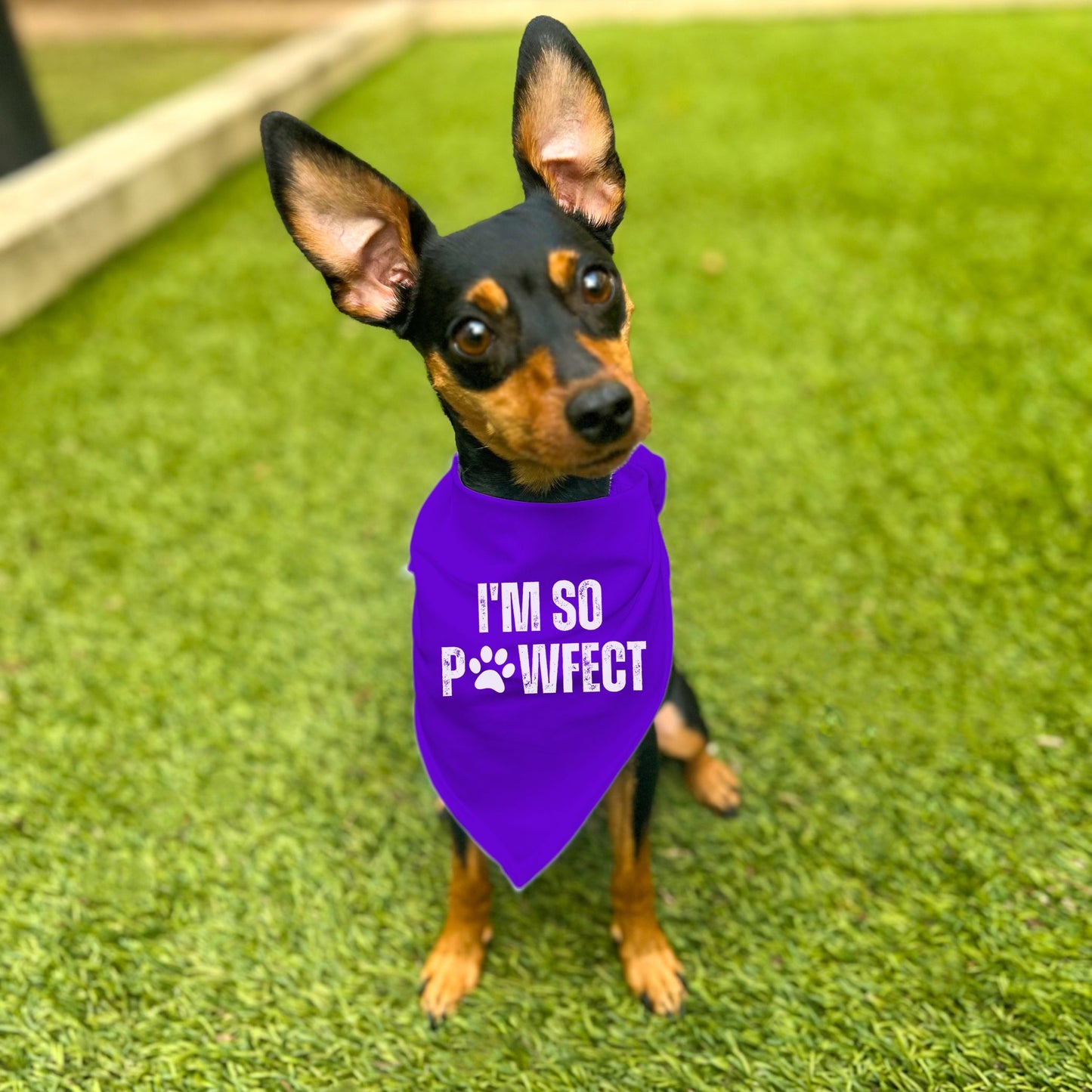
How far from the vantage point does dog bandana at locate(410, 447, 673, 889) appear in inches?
73.5

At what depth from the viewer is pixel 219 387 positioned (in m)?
4.52

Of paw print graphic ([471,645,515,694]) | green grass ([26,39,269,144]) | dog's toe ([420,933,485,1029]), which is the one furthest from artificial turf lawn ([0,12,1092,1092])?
green grass ([26,39,269,144])

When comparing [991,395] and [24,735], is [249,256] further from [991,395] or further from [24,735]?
[991,395]

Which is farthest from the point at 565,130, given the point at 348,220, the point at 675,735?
the point at 675,735

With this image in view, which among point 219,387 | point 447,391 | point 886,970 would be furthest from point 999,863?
point 219,387

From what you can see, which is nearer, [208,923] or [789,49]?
[208,923]

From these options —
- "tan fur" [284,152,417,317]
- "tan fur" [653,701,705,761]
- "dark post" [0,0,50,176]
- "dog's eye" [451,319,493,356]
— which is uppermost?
"tan fur" [284,152,417,317]

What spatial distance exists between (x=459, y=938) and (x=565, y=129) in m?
2.02

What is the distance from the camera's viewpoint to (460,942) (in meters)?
2.25

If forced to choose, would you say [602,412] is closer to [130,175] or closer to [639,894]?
[639,894]

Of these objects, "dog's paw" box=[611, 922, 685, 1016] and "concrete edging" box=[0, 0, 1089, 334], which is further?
"concrete edging" box=[0, 0, 1089, 334]

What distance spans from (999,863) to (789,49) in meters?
9.15

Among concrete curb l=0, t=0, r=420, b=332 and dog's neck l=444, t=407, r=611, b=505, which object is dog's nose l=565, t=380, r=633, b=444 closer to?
dog's neck l=444, t=407, r=611, b=505

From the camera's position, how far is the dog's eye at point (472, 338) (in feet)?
5.60
